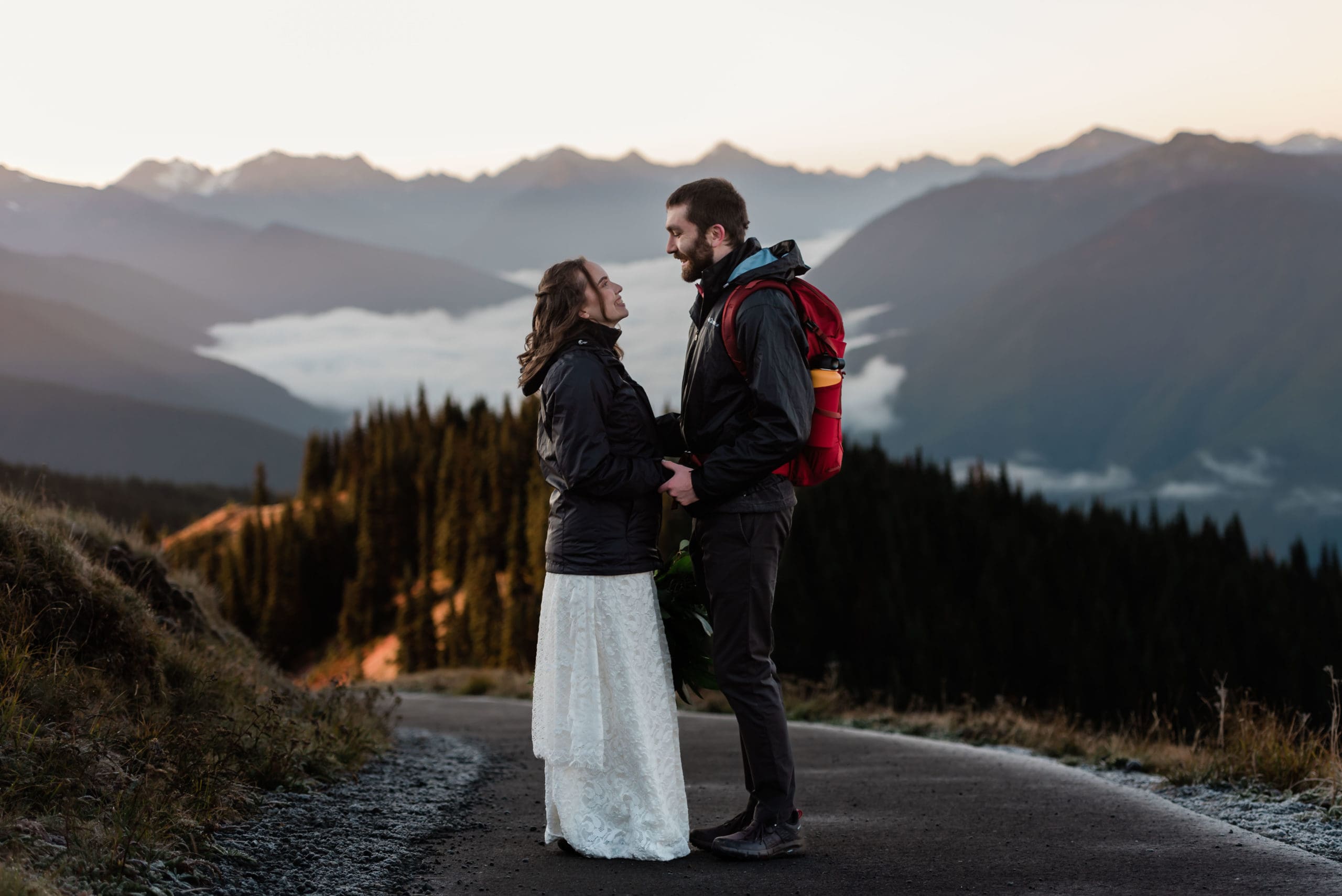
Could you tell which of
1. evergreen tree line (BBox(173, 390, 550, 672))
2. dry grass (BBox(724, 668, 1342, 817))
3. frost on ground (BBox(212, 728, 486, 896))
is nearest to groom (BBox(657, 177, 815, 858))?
frost on ground (BBox(212, 728, 486, 896))

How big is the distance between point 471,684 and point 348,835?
21.7 metres

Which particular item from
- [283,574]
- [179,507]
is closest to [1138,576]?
[283,574]

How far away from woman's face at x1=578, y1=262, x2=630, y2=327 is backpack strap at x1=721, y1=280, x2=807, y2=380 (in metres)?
0.49

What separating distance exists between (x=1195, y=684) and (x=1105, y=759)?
312 ft

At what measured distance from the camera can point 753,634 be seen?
18.6 feet

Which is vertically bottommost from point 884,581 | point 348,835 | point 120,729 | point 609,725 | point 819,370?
point 884,581

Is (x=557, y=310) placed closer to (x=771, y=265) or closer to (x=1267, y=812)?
(x=771, y=265)

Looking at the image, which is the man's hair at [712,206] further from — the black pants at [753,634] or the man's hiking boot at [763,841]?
the man's hiking boot at [763,841]

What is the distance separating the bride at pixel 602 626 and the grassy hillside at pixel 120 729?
1.66m

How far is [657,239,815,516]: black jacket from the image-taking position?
5512mm

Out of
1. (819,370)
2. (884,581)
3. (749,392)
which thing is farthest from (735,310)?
(884,581)

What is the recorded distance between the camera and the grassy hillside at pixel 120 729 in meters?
4.79

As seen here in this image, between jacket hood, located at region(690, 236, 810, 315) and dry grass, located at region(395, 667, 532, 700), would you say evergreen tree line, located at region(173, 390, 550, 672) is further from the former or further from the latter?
jacket hood, located at region(690, 236, 810, 315)

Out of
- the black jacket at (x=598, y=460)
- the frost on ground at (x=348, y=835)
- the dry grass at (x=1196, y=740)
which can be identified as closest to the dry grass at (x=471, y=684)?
the dry grass at (x=1196, y=740)
